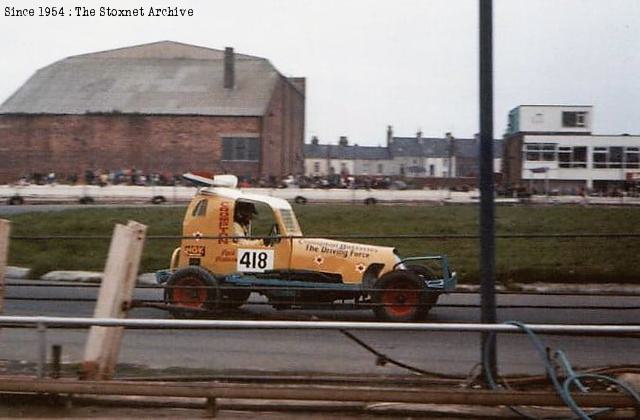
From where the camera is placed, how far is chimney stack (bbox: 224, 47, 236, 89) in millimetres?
30500

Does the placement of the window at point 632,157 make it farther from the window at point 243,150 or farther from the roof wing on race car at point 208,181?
the window at point 243,150

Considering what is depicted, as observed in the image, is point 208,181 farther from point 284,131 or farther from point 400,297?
point 284,131

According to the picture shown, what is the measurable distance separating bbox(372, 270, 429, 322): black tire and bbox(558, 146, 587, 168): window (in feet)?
13.4

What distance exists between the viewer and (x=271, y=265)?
38.7 ft

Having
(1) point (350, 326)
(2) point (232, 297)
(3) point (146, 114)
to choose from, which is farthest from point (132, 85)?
(1) point (350, 326)

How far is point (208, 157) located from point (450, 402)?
34513 millimetres

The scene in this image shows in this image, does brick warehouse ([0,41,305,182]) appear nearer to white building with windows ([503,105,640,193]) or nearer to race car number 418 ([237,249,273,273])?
white building with windows ([503,105,640,193])

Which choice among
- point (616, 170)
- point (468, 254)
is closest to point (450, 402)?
point (616, 170)

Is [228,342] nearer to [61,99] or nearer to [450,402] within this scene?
[450,402]

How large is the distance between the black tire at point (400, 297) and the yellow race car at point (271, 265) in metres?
0.01

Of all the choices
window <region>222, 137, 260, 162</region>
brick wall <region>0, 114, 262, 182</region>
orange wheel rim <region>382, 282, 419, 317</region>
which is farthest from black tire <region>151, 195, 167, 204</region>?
window <region>222, 137, 260, 162</region>

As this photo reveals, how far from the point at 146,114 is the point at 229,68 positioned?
386cm

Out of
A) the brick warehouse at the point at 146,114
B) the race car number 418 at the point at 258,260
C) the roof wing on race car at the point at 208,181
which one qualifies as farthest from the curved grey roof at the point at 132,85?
the race car number 418 at the point at 258,260

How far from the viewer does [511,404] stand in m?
5.55
